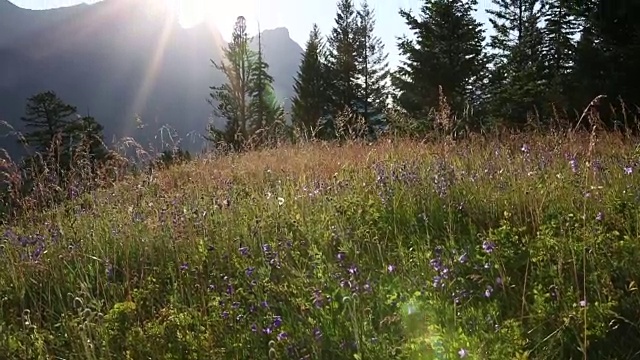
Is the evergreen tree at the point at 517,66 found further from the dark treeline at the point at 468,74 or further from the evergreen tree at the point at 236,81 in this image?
the evergreen tree at the point at 236,81

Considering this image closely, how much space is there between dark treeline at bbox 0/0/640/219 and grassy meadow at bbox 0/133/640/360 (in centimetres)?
70

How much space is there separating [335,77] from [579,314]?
30.4 metres

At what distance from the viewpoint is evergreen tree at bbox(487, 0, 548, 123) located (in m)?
14.2

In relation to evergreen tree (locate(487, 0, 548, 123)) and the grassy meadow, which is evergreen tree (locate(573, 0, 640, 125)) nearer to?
evergreen tree (locate(487, 0, 548, 123))

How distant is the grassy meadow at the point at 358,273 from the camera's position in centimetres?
185

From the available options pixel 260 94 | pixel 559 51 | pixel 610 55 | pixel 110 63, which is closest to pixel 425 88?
pixel 559 51

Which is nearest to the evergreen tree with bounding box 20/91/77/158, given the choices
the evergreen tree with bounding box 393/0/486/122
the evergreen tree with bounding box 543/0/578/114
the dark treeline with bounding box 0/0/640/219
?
the dark treeline with bounding box 0/0/640/219

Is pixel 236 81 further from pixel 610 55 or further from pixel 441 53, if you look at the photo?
pixel 610 55

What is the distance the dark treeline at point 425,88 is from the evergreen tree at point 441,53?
44 millimetres

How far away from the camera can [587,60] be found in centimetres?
1130

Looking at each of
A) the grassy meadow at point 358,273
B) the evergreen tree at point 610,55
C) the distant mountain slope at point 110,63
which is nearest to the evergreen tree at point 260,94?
the evergreen tree at point 610,55

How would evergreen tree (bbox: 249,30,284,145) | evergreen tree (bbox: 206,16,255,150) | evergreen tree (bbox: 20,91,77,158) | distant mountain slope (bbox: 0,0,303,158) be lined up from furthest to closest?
distant mountain slope (bbox: 0,0,303,158) → evergreen tree (bbox: 249,30,284,145) → evergreen tree (bbox: 206,16,255,150) → evergreen tree (bbox: 20,91,77,158)

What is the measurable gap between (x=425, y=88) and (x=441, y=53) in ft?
5.30

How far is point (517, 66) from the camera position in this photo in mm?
18906
